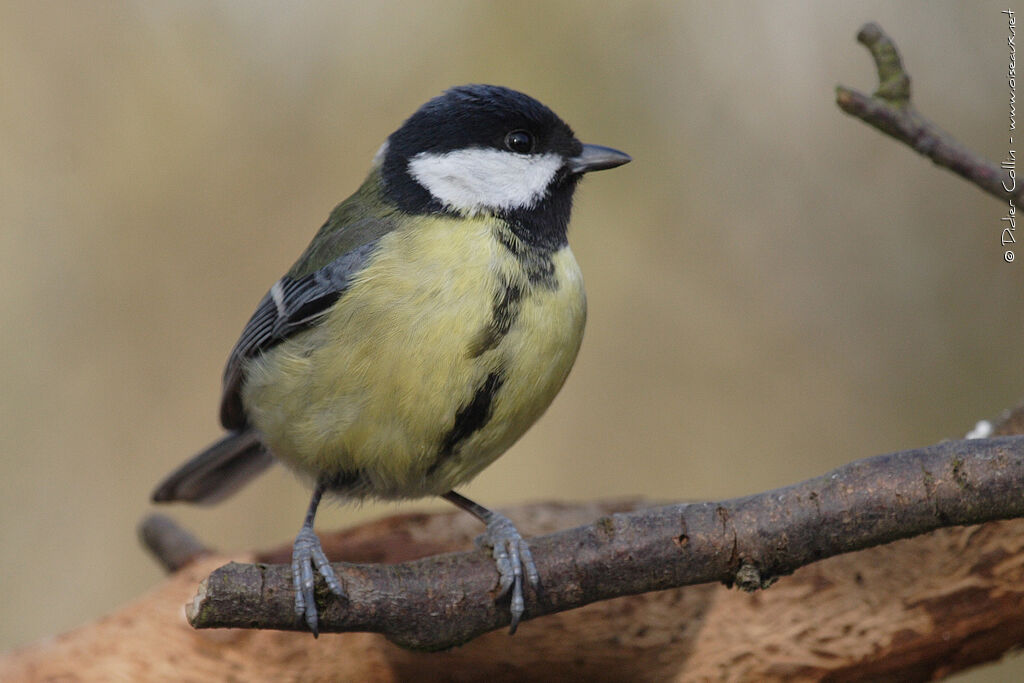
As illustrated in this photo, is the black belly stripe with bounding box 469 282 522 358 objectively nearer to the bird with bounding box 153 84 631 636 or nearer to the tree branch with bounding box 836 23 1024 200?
the bird with bounding box 153 84 631 636

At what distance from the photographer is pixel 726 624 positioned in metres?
2.15

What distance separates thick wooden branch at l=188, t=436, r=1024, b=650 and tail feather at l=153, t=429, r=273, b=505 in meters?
1.09

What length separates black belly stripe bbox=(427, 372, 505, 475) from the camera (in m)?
2.00

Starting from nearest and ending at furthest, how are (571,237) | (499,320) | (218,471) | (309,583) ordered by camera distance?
(309,583) < (499,320) < (218,471) < (571,237)

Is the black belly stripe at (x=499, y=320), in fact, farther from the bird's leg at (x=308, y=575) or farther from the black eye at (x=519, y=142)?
the bird's leg at (x=308, y=575)

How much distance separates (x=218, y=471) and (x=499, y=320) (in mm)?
1259

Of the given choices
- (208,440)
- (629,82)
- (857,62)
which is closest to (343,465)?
(208,440)

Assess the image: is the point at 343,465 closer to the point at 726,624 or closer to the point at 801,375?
the point at 726,624

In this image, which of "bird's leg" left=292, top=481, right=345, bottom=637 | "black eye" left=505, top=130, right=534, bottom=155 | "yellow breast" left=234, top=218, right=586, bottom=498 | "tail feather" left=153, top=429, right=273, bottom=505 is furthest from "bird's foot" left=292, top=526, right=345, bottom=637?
"black eye" left=505, top=130, right=534, bottom=155

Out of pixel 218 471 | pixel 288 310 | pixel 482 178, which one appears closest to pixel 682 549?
pixel 482 178

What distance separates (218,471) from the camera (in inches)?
111

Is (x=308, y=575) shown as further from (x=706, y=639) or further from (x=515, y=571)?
(x=706, y=639)

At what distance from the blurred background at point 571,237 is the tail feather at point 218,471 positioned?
3.79 ft

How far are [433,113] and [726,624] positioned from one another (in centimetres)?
138
